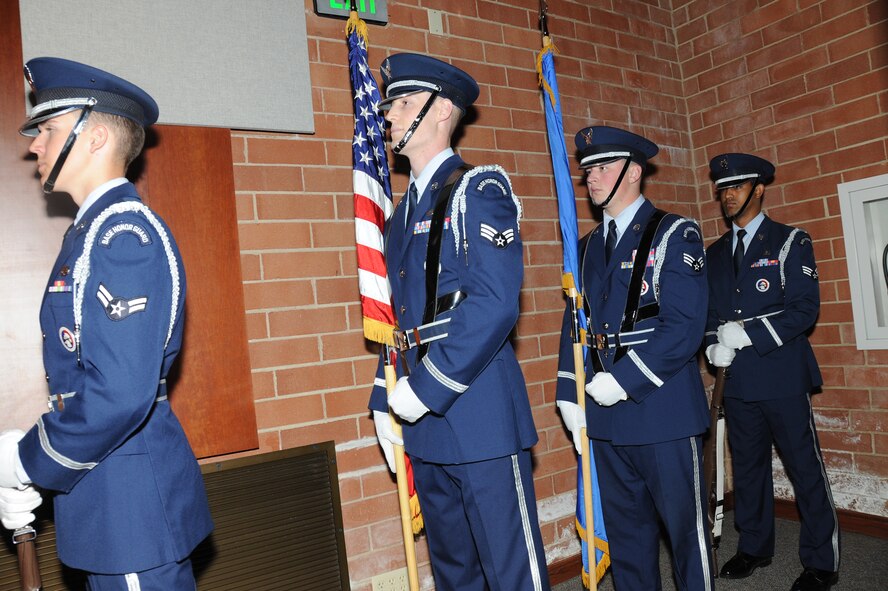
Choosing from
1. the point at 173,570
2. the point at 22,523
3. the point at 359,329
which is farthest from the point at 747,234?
the point at 22,523

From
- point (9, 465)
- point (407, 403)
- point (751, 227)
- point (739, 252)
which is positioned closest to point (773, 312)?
point (739, 252)

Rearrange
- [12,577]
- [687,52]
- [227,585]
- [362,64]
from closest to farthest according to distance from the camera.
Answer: [12,577] < [227,585] < [362,64] < [687,52]

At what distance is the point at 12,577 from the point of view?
2.11m

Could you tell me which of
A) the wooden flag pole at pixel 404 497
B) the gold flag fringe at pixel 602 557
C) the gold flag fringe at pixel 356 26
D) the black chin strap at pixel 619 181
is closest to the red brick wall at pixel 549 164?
the gold flag fringe at pixel 356 26

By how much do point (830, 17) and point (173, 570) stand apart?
3791 millimetres

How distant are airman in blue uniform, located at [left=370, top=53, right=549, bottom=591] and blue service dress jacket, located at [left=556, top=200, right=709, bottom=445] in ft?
1.97

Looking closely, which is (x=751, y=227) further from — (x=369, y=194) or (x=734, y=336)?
(x=369, y=194)

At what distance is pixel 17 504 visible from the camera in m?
1.53

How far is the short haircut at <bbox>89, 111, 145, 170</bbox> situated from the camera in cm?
163

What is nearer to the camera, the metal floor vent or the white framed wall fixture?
the metal floor vent

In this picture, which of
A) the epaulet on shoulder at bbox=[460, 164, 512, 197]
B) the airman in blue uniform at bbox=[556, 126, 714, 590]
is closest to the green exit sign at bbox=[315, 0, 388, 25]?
the airman in blue uniform at bbox=[556, 126, 714, 590]

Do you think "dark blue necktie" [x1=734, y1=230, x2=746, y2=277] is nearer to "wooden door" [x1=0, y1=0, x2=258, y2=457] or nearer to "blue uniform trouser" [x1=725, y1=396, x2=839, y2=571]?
"blue uniform trouser" [x1=725, y1=396, x2=839, y2=571]

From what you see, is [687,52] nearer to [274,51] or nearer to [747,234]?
[747,234]

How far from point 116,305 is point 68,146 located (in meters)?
0.44
